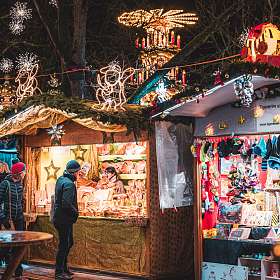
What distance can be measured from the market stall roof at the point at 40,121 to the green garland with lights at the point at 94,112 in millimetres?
87

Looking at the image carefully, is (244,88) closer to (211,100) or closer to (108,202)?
(211,100)

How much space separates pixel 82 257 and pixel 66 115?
9.16ft

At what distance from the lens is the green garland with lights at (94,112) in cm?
1019

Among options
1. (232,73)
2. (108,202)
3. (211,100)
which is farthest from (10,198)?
(232,73)

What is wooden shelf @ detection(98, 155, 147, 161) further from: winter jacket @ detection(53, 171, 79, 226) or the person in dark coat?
winter jacket @ detection(53, 171, 79, 226)

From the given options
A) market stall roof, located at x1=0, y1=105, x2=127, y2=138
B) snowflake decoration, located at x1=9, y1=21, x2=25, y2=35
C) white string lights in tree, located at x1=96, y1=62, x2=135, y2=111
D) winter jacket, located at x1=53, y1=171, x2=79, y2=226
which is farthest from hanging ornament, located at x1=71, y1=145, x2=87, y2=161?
snowflake decoration, located at x1=9, y1=21, x2=25, y2=35

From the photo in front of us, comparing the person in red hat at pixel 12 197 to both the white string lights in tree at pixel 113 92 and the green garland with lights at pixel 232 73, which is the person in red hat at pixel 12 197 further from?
the green garland with lights at pixel 232 73

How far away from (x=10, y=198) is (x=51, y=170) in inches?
94.9

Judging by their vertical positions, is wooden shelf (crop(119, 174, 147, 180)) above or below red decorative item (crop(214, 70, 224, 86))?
below

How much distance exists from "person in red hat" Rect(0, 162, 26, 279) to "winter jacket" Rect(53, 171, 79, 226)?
0.65 m

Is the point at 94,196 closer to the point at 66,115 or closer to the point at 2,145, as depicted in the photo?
the point at 66,115

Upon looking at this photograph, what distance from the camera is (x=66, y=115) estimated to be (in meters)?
10.8

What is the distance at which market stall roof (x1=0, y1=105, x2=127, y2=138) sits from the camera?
10.5 m

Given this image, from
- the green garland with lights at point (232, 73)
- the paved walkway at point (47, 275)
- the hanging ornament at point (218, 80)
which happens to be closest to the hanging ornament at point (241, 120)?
the green garland with lights at point (232, 73)
